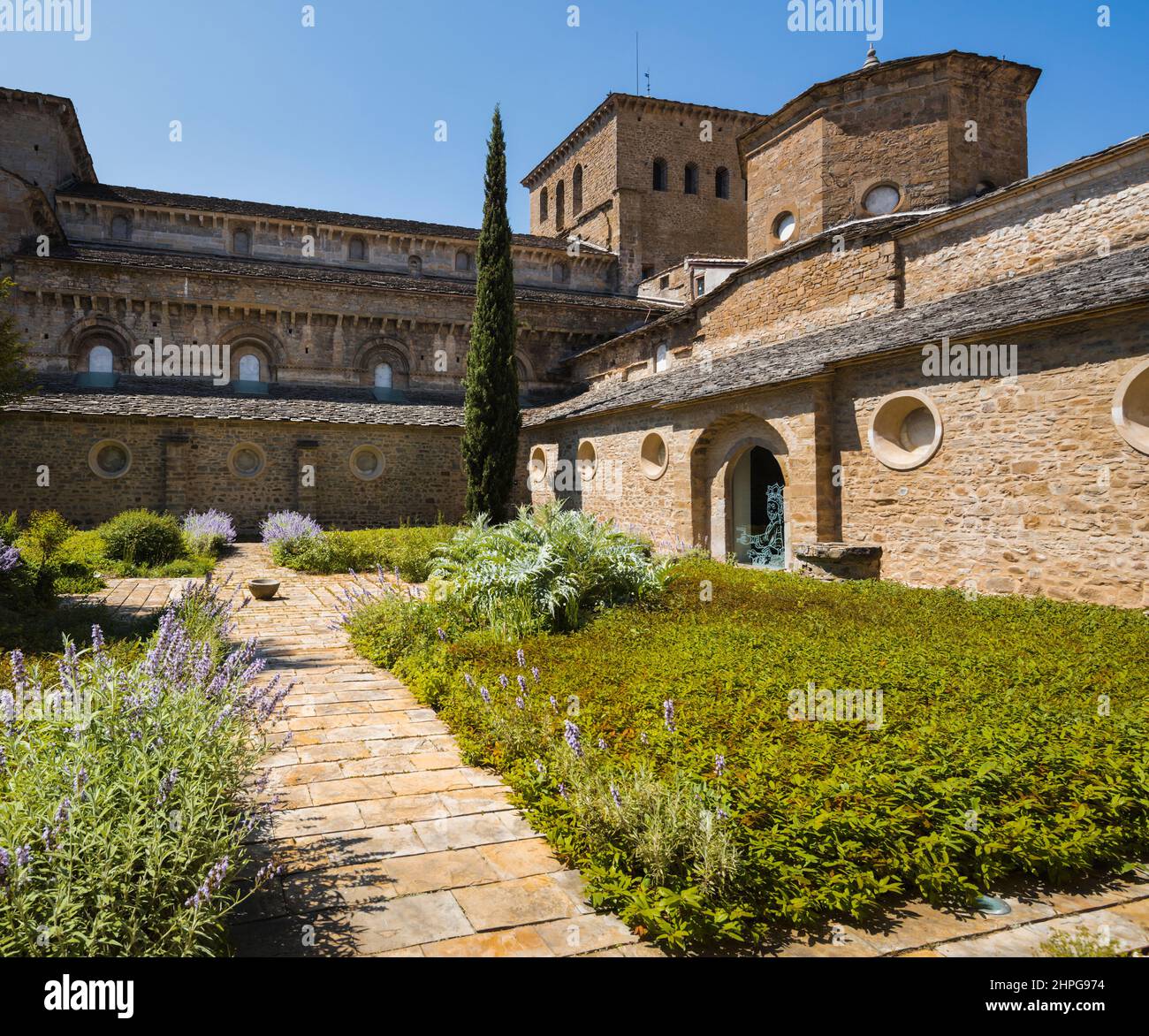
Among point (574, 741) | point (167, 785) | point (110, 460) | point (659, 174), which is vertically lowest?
point (574, 741)

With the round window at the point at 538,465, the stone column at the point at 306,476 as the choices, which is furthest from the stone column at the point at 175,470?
the round window at the point at 538,465

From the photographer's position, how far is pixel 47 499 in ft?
68.6

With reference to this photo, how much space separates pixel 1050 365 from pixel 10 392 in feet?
47.9

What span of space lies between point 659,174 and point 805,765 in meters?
34.4

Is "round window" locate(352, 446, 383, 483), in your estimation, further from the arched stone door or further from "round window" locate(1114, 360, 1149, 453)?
"round window" locate(1114, 360, 1149, 453)

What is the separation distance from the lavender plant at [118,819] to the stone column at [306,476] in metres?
20.5

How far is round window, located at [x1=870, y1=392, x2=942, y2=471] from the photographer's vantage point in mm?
11328

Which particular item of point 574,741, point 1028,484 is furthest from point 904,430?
point 574,741

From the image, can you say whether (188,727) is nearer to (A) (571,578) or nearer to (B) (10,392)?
(A) (571,578)

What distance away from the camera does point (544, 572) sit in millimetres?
8711

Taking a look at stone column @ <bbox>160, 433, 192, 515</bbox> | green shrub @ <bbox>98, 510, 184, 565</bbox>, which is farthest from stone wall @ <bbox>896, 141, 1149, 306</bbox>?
stone column @ <bbox>160, 433, 192, 515</bbox>

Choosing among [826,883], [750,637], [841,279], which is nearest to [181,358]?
[841,279]

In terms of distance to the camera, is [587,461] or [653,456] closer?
[653,456]

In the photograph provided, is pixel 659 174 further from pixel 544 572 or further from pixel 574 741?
pixel 574 741
